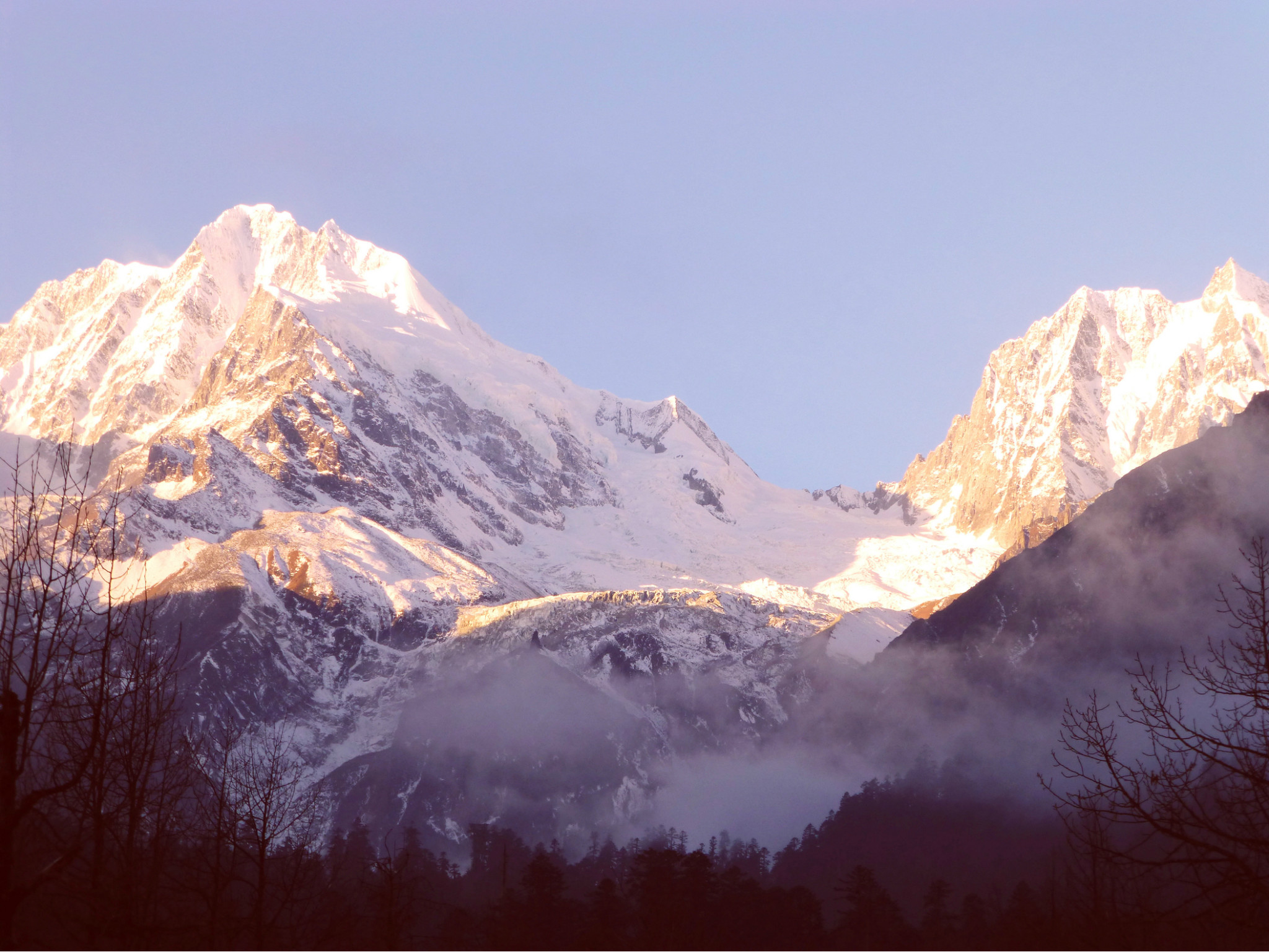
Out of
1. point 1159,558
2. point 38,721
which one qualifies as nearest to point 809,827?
point 1159,558

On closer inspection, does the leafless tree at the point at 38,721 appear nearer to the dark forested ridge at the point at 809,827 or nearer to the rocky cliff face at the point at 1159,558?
the dark forested ridge at the point at 809,827

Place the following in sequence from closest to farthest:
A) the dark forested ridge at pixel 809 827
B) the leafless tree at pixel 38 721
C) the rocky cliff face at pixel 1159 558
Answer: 1. the leafless tree at pixel 38 721
2. the dark forested ridge at pixel 809 827
3. the rocky cliff face at pixel 1159 558

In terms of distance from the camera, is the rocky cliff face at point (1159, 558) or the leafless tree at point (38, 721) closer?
the leafless tree at point (38, 721)

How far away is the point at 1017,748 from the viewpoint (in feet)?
566

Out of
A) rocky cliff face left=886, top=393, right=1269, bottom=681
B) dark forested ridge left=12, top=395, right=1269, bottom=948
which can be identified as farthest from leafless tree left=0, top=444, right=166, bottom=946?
rocky cliff face left=886, top=393, right=1269, bottom=681

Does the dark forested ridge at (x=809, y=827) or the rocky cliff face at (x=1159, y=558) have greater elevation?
the rocky cliff face at (x=1159, y=558)

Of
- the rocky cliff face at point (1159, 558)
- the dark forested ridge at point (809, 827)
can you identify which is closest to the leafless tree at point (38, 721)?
the dark forested ridge at point (809, 827)

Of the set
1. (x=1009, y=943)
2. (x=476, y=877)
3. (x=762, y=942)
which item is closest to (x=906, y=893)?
(x=476, y=877)

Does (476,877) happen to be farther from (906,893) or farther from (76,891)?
(76,891)

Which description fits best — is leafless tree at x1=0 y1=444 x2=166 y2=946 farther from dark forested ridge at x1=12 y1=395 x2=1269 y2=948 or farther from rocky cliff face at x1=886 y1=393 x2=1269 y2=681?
rocky cliff face at x1=886 y1=393 x2=1269 y2=681

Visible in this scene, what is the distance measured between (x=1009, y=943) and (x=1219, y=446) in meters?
148

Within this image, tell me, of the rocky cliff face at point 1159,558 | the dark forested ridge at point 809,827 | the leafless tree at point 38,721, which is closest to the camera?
the leafless tree at point 38,721

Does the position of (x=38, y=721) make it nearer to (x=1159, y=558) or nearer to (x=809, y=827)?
(x=809, y=827)

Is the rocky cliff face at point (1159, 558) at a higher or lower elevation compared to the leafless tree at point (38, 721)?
higher
